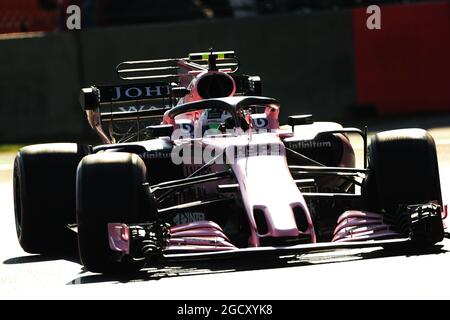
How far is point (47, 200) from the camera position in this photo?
10.0 meters

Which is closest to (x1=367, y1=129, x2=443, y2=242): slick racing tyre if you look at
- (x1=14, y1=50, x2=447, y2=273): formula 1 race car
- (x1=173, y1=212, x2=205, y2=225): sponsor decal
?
(x1=14, y1=50, x2=447, y2=273): formula 1 race car

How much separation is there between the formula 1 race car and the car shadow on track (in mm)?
102

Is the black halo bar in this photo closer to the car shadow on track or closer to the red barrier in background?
the car shadow on track

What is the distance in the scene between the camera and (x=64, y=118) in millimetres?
21656

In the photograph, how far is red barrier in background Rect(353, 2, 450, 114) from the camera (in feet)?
70.9

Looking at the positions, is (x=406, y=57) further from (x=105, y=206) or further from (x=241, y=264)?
(x=105, y=206)

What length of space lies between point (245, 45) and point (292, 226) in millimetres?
13639

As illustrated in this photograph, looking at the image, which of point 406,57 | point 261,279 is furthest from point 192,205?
point 406,57

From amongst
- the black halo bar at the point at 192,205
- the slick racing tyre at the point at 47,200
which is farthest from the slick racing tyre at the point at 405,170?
the slick racing tyre at the point at 47,200

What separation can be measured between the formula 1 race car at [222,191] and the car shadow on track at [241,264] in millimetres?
102

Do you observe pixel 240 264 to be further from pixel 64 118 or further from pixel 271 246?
pixel 64 118

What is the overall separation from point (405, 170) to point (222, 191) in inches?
51.8

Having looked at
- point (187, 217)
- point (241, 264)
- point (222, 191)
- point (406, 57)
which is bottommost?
point (241, 264)

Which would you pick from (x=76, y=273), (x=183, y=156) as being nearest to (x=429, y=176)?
(x=183, y=156)
